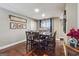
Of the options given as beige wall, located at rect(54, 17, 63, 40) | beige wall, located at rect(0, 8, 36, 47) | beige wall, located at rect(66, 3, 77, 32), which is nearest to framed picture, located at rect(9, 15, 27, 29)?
beige wall, located at rect(0, 8, 36, 47)

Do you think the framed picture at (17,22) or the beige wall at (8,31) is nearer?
the framed picture at (17,22)

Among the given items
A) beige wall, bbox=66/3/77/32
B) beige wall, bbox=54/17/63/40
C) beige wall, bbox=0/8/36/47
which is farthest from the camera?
beige wall, bbox=0/8/36/47

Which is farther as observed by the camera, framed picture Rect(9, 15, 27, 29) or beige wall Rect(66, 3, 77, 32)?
framed picture Rect(9, 15, 27, 29)

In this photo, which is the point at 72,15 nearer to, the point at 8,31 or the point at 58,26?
the point at 58,26

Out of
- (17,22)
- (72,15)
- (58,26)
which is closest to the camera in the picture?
(72,15)

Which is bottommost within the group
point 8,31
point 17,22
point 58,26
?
point 8,31

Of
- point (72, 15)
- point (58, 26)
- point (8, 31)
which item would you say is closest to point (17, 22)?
point (8, 31)

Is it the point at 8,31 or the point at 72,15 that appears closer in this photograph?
the point at 72,15

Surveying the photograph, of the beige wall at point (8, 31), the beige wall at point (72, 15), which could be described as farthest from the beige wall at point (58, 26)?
the beige wall at point (72, 15)

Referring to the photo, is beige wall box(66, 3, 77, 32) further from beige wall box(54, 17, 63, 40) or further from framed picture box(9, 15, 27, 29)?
framed picture box(9, 15, 27, 29)

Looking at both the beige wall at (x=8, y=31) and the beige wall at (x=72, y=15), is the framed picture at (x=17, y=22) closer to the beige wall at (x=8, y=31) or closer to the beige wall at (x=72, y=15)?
the beige wall at (x=8, y=31)

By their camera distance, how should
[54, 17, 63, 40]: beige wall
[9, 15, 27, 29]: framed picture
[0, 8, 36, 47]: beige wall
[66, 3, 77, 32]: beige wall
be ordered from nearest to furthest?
1. [66, 3, 77, 32]: beige wall
2. [54, 17, 63, 40]: beige wall
3. [9, 15, 27, 29]: framed picture
4. [0, 8, 36, 47]: beige wall

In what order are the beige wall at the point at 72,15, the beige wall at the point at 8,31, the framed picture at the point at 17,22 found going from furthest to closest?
1. the beige wall at the point at 8,31
2. the framed picture at the point at 17,22
3. the beige wall at the point at 72,15

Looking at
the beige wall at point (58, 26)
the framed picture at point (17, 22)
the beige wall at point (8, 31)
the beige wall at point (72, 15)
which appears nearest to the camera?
Answer: the beige wall at point (72, 15)
